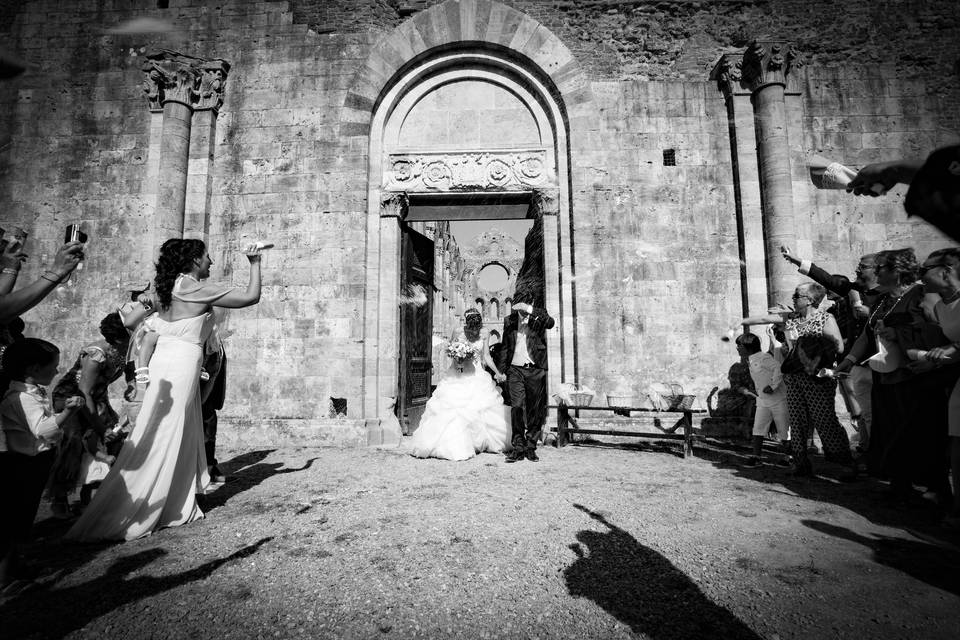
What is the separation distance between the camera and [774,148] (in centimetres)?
711

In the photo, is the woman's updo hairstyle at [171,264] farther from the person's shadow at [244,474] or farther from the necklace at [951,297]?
the necklace at [951,297]

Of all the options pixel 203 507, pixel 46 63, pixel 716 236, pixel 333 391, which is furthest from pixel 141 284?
pixel 716 236

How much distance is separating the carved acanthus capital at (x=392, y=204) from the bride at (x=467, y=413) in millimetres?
2603

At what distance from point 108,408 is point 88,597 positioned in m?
2.71

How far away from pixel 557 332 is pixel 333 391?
12.1 ft

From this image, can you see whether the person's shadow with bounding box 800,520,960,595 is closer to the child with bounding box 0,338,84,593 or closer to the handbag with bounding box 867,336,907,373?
the handbag with bounding box 867,336,907,373

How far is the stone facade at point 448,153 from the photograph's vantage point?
7.12 meters

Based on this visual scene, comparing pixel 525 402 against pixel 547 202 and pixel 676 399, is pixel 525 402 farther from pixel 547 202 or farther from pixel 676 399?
pixel 547 202

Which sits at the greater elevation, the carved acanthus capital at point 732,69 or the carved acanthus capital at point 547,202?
the carved acanthus capital at point 732,69

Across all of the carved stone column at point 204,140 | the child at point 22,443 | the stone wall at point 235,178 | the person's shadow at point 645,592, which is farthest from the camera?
the carved stone column at point 204,140

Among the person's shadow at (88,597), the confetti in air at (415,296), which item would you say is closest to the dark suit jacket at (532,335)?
the confetti in air at (415,296)

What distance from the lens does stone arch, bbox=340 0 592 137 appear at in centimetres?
757

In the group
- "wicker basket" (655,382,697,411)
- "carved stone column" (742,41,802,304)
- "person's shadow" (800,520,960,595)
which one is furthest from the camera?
"carved stone column" (742,41,802,304)

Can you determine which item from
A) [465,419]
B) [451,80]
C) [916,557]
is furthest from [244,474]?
[451,80]
